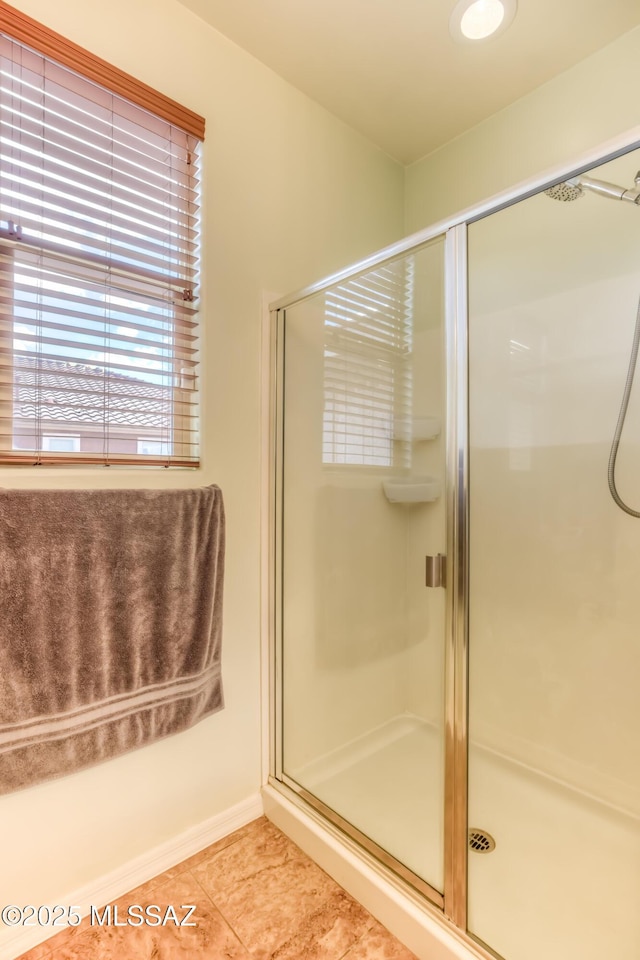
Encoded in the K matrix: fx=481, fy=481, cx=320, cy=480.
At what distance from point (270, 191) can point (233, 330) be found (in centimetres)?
51

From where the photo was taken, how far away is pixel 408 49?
1491 millimetres

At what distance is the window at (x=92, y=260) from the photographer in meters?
1.13

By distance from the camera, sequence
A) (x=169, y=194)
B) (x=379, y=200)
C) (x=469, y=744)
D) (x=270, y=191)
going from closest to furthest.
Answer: (x=469, y=744) < (x=169, y=194) < (x=270, y=191) < (x=379, y=200)

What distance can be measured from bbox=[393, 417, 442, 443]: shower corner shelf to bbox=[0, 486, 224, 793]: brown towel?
0.56 meters

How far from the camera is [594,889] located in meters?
1.13

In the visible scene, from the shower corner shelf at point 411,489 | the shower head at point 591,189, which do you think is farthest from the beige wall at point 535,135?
the shower corner shelf at point 411,489

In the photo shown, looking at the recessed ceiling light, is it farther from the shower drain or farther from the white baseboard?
the white baseboard

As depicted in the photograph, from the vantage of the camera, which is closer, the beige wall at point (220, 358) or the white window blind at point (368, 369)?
the beige wall at point (220, 358)

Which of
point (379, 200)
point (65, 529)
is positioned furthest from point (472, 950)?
point (379, 200)

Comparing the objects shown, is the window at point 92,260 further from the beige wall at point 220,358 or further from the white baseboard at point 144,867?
the white baseboard at point 144,867

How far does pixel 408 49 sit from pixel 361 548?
5.15 feet

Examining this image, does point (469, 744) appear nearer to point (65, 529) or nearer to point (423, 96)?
point (65, 529)

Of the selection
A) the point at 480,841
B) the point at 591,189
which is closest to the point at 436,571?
the point at 480,841

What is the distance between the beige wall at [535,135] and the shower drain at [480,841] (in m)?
1.69
